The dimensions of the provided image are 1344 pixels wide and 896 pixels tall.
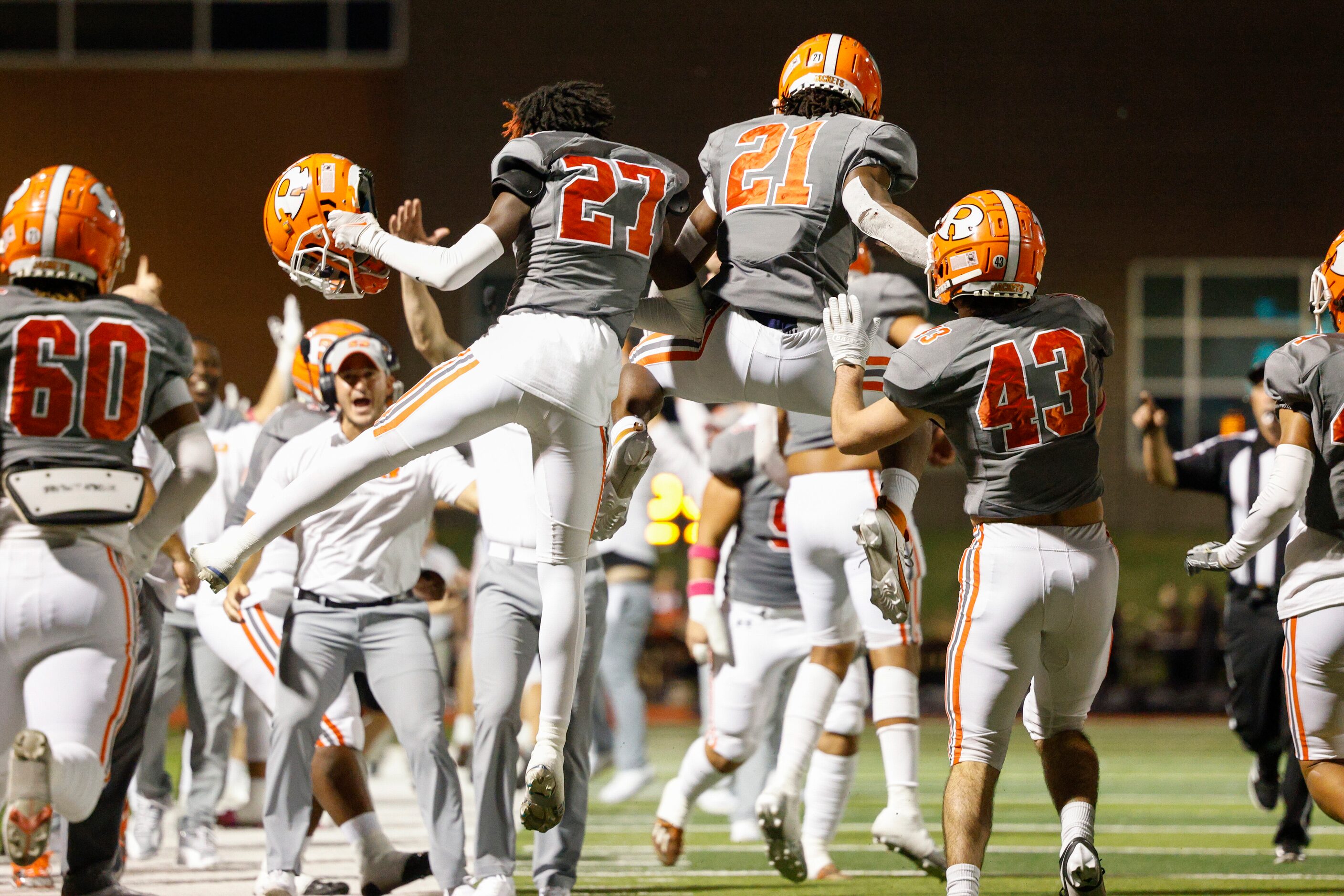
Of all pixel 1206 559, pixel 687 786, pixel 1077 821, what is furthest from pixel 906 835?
pixel 1206 559

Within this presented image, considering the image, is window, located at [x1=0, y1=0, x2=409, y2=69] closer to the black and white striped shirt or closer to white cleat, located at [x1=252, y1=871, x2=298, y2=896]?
the black and white striped shirt

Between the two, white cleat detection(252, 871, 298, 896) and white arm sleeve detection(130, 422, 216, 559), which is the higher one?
white arm sleeve detection(130, 422, 216, 559)

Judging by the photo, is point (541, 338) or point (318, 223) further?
point (318, 223)

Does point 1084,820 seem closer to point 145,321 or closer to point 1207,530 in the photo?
point 145,321

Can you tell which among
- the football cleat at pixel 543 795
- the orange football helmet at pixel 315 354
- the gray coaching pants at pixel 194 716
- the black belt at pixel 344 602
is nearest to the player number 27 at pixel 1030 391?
the football cleat at pixel 543 795

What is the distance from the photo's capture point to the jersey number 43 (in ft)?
13.9

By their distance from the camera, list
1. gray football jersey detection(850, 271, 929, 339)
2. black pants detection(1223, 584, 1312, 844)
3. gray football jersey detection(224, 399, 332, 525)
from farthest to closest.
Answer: black pants detection(1223, 584, 1312, 844) → gray football jersey detection(850, 271, 929, 339) → gray football jersey detection(224, 399, 332, 525)

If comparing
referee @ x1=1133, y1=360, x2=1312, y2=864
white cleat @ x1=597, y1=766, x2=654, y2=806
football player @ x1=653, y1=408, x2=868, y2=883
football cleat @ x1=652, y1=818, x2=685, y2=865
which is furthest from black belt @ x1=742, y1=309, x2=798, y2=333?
white cleat @ x1=597, y1=766, x2=654, y2=806

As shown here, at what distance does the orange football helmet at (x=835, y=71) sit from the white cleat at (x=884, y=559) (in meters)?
1.44

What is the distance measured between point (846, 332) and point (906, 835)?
92.1 inches

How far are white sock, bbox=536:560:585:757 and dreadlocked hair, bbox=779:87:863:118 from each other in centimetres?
172

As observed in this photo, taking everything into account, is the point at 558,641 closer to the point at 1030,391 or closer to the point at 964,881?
the point at 964,881

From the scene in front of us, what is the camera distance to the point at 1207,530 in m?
22.4

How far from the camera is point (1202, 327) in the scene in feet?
74.9
